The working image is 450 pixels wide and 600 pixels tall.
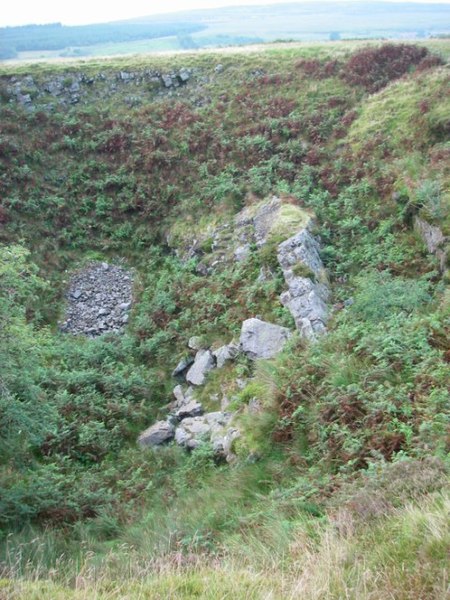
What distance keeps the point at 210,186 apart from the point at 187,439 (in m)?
12.2

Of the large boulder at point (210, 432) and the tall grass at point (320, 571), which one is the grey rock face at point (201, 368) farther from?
the tall grass at point (320, 571)

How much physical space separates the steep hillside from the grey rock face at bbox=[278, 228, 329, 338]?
0.27ft

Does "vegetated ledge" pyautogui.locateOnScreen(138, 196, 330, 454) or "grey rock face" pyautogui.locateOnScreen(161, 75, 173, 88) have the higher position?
"grey rock face" pyautogui.locateOnScreen(161, 75, 173, 88)

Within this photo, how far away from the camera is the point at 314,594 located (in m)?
4.28

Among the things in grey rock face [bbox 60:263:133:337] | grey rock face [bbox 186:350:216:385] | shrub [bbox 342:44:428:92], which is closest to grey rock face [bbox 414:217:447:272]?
grey rock face [bbox 186:350:216:385]

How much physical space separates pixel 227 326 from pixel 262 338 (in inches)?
76.2

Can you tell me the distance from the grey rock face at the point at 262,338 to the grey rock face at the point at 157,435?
282 centimetres

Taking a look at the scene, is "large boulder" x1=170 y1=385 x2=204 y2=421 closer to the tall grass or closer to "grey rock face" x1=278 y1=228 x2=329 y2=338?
"grey rock face" x1=278 y1=228 x2=329 y2=338

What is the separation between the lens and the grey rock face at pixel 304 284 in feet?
43.6

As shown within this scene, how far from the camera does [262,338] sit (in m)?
13.5

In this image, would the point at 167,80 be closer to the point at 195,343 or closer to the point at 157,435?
the point at 195,343

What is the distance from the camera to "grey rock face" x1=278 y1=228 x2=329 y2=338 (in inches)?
523

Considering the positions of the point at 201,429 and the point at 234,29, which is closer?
the point at 201,429

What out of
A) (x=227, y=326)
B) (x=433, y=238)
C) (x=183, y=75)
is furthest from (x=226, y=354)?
(x=183, y=75)
